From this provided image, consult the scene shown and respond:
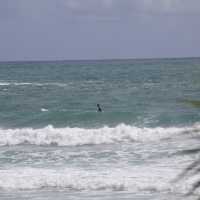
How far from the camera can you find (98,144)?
18.5 meters

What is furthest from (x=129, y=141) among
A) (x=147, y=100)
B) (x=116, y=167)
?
(x=147, y=100)

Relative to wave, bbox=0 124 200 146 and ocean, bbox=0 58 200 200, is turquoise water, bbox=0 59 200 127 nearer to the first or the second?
ocean, bbox=0 58 200 200

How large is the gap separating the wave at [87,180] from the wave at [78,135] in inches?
216

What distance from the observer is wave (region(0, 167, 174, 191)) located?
1151 cm

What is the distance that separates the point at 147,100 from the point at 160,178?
18.3 m

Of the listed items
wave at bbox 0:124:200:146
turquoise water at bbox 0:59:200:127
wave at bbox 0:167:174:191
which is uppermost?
turquoise water at bbox 0:59:200:127

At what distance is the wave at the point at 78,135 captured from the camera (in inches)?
750

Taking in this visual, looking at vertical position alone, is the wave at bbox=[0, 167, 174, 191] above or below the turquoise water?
below

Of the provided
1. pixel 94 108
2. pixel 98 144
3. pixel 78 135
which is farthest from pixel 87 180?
pixel 94 108

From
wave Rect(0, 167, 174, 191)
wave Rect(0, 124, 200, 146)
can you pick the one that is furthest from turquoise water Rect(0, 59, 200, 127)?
wave Rect(0, 167, 174, 191)

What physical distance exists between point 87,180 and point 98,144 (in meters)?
6.47

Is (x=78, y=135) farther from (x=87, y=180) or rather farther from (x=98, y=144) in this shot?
(x=87, y=180)

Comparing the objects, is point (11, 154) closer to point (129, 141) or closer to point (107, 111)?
point (129, 141)

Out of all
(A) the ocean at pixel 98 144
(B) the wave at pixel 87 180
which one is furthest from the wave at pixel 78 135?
(B) the wave at pixel 87 180
